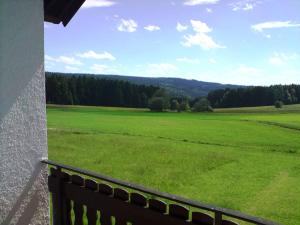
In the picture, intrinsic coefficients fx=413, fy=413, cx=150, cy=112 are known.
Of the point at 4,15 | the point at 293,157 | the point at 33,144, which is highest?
the point at 4,15

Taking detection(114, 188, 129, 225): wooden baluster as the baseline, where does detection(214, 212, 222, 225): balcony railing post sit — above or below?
above

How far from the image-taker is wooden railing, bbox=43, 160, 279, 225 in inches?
100

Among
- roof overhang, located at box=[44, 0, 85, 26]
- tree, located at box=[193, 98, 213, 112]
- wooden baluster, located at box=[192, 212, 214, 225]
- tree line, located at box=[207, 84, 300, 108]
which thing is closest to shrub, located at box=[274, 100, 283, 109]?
tree line, located at box=[207, 84, 300, 108]

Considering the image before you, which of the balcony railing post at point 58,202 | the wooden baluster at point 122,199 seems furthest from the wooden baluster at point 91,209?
the balcony railing post at point 58,202

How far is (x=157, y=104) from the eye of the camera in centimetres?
7656

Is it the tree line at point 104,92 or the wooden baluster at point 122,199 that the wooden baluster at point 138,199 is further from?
the tree line at point 104,92

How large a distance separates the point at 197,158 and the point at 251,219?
17.3 meters

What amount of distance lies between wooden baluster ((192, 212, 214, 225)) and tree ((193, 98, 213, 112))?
70.2 m

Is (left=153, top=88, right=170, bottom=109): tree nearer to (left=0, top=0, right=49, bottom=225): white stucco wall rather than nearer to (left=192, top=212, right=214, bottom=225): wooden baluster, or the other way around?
(left=0, top=0, right=49, bottom=225): white stucco wall

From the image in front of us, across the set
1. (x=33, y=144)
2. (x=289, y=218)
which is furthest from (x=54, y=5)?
(x=289, y=218)

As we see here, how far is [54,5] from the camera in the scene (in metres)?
4.40

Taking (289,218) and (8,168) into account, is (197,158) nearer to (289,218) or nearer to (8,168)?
(289,218)

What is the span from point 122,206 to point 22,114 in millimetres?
1419

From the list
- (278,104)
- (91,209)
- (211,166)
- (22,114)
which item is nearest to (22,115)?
(22,114)
